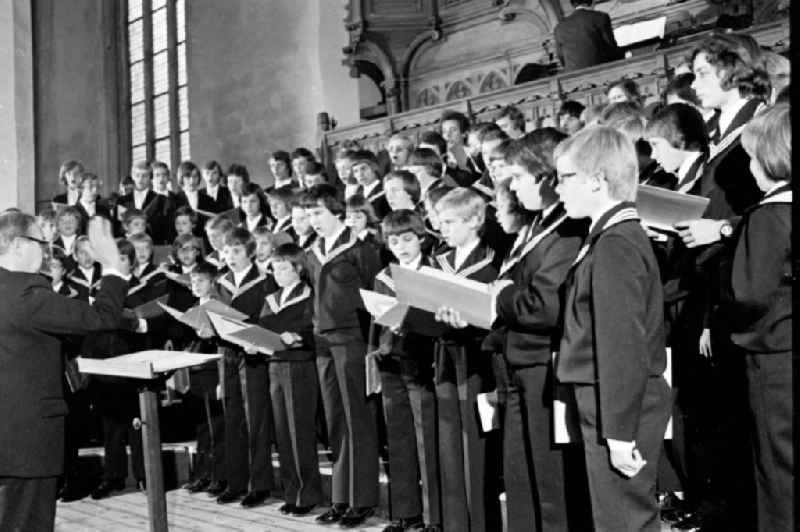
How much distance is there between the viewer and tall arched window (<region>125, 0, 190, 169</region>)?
14.8 metres

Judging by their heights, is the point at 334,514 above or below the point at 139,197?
below

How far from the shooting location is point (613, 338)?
3.03m

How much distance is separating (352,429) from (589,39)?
3969 mm

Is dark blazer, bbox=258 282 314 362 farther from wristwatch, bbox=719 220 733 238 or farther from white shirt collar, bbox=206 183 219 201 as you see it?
white shirt collar, bbox=206 183 219 201

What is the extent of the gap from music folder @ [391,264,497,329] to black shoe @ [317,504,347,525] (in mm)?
1870

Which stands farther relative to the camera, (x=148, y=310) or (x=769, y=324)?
(x=148, y=310)

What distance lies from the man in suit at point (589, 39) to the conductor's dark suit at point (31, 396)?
15.7 ft

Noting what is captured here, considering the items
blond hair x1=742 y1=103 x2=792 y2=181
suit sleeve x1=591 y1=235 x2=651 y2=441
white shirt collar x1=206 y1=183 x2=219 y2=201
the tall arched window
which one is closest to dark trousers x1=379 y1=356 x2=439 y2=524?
suit sleeve x1=591 y1=235 x2=651 y2=441

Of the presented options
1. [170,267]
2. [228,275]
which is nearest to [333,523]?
[228,275]

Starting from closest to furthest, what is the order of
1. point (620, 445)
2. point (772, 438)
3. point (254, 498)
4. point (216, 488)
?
point (620, 445), point (772, 438), point (254, 498), point (216, 488)

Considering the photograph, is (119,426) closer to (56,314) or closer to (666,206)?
(56,314)

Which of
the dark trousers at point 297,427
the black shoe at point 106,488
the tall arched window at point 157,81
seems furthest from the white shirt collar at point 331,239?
the tall arched window at point 157,81

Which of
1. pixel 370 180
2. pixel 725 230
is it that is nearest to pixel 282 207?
pixel 370 180

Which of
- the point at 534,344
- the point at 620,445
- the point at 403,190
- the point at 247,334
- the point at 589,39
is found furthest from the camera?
the point at 589,39
